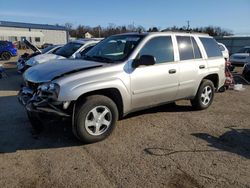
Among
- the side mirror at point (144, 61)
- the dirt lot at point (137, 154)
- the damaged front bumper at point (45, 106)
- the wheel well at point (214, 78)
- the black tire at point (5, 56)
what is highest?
the black tire at point (5, 56)

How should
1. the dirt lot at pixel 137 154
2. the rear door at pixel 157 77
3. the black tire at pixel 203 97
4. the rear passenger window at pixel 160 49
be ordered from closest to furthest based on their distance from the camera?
the dirt lot at pixel 137 154
the rear door at pixel 157 77
the rear passenger window at pixel 160 49
the black tire at pixel 203 97

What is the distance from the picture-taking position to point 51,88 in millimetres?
4309

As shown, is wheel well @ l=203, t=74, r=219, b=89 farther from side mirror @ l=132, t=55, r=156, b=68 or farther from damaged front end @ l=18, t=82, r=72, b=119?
damaged front end @ l=18, t=82, r=72, b=119

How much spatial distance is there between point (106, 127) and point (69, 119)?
2.29ft

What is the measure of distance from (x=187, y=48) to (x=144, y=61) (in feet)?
5.50

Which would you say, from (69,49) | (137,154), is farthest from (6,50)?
(137,154)

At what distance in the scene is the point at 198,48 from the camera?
654cm

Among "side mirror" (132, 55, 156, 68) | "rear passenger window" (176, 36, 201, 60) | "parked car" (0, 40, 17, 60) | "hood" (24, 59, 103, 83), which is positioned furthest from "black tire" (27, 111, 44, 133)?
"parked car" (0, 40, 17, 60)

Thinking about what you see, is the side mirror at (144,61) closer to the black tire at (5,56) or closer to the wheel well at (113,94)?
the wheel well at (113,94)

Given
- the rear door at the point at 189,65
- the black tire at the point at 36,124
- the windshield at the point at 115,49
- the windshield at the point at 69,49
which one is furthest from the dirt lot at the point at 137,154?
the windshield at the point at 69,49

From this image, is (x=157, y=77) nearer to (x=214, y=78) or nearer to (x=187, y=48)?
(x=187, y=48)

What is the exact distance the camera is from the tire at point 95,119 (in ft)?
14.6

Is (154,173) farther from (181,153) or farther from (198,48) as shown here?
(198,48)

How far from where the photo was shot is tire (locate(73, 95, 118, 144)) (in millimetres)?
4438
